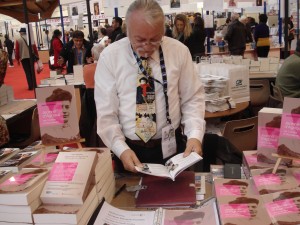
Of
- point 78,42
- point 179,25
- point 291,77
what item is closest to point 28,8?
point 78,42

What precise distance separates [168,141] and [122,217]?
22.0 inches

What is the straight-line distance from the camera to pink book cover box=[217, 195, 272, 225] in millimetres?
978

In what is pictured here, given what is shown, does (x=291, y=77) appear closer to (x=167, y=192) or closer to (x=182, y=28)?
(x=167, y=192)

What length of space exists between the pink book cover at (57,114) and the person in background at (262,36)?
7.94 m

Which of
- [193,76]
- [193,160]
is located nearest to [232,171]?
[193,160]

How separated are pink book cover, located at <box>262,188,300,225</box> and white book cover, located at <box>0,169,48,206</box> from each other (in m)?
0.67

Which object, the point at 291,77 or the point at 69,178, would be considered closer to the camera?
the point at 69,178

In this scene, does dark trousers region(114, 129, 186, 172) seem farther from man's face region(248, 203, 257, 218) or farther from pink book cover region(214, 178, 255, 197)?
man's face region(248, 203, 257, 218)

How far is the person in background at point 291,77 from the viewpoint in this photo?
3502 millimetres

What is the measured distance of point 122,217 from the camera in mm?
1169

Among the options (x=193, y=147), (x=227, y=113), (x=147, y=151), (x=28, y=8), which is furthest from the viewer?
(x=28, y=8)

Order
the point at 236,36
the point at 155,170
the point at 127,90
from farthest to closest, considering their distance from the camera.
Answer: the point at 236,36, the point at 127,90, the point at 155,170

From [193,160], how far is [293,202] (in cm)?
39

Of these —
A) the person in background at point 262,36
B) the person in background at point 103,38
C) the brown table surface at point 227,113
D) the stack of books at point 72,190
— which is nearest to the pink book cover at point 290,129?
the stack of books at point 72,190
